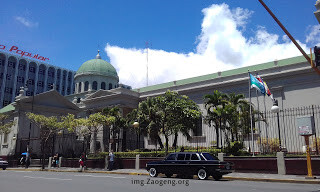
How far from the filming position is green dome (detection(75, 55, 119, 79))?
5969 cm

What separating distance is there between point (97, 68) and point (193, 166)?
48201mm

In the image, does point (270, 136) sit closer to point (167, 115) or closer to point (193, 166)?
point (167, 115)

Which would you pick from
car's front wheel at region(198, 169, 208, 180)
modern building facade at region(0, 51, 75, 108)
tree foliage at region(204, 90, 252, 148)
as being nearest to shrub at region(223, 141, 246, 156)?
tree foliage at region(204, 90, 252, 148)

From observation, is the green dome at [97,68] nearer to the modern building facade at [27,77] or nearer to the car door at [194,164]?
the modern building facade at [27,77]

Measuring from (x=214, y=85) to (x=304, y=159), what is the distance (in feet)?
75.1

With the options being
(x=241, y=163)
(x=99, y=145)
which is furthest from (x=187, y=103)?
(x=99, y=145)

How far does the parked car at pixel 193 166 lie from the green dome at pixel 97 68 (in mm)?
45379

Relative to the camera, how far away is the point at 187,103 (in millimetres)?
30453

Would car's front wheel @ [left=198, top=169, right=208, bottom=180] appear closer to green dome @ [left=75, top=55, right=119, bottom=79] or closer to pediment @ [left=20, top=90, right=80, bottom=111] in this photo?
pediment @ [left=20, top=90, right=80, bottom=111]

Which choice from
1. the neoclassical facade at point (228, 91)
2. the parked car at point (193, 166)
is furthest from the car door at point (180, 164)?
the neoclassical facade at point (228, 91)

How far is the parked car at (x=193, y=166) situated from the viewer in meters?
14.6

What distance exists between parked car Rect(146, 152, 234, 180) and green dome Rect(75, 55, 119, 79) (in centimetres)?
4538

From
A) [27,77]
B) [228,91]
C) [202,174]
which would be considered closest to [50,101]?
[228,91]

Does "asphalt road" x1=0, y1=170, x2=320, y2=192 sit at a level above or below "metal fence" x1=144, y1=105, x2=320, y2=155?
below
